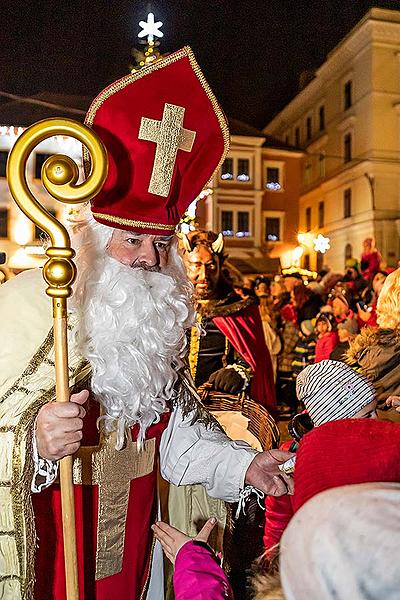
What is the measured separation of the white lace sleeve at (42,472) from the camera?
2029mm

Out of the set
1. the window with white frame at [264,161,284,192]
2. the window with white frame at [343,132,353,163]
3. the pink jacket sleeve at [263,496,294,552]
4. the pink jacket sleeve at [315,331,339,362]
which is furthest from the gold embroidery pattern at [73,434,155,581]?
the window with white frame at [343,132,353,163]

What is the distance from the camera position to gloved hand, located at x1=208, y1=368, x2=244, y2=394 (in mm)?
5047

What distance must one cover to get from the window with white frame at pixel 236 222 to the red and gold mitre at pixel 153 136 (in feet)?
111

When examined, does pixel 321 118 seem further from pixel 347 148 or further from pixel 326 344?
pixel 326 344

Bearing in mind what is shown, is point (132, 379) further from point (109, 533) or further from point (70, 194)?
point (70, 194)

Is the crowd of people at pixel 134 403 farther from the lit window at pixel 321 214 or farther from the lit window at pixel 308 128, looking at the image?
the lit window at pixel 308 128

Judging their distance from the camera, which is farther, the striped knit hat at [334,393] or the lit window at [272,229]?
the lit window at [272,229]

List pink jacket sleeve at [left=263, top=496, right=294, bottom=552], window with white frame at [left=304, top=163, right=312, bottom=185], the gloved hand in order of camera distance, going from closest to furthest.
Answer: pink jacket sleeve at [left=263, top=496, right=294, bottom=552], the gloved hand, window with white frame at [left=304, top=163, right=312, bottom=185]

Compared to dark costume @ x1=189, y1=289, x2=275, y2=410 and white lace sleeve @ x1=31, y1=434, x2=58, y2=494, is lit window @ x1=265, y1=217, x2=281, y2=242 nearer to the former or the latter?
dark costume @ x1=189, y1=289, x2=275, y2=410

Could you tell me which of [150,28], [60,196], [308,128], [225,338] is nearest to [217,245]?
[225,338]

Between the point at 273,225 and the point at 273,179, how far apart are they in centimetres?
264

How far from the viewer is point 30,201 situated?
1.78 m

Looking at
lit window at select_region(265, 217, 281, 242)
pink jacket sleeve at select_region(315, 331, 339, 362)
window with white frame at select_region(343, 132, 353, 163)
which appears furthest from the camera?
lit window at select_region(265, 217, 281, 242)

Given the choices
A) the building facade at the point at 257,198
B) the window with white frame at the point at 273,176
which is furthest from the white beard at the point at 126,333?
the window with white frame at the point at 273,176
